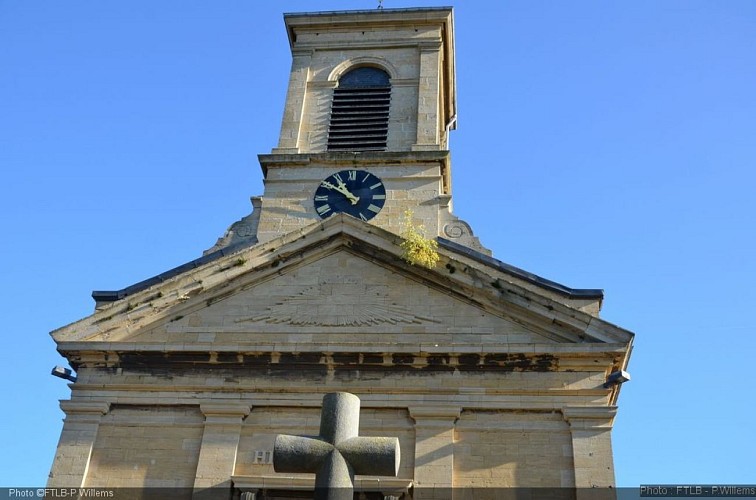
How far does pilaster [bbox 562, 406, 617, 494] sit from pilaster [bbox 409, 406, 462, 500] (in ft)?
7.07

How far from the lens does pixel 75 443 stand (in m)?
18.6

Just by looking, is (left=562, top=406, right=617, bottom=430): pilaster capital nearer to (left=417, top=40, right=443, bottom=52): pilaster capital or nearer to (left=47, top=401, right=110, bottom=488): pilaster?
(left=47, top=401, right=110, bottom=488): pilaster

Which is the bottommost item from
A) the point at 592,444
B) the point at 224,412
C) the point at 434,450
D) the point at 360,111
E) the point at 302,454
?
the point at 302,454

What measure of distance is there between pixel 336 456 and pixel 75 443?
10504 millimetres

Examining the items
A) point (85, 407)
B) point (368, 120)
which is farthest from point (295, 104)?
point (85, 407)

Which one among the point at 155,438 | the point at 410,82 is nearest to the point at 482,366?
the point at 155,438

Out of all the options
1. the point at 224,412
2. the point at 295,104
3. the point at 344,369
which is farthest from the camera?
the point at 295,104

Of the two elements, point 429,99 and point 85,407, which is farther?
point 429,99

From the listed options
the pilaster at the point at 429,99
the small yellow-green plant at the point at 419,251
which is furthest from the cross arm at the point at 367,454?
the pilaster at the point at 429,99

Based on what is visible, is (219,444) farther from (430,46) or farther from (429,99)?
(430,46)

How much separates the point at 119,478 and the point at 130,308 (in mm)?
3628

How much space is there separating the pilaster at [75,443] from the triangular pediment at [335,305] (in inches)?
57.9

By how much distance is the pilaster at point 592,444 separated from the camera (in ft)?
56.3

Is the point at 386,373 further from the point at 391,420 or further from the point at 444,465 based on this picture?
the point at 444,465
